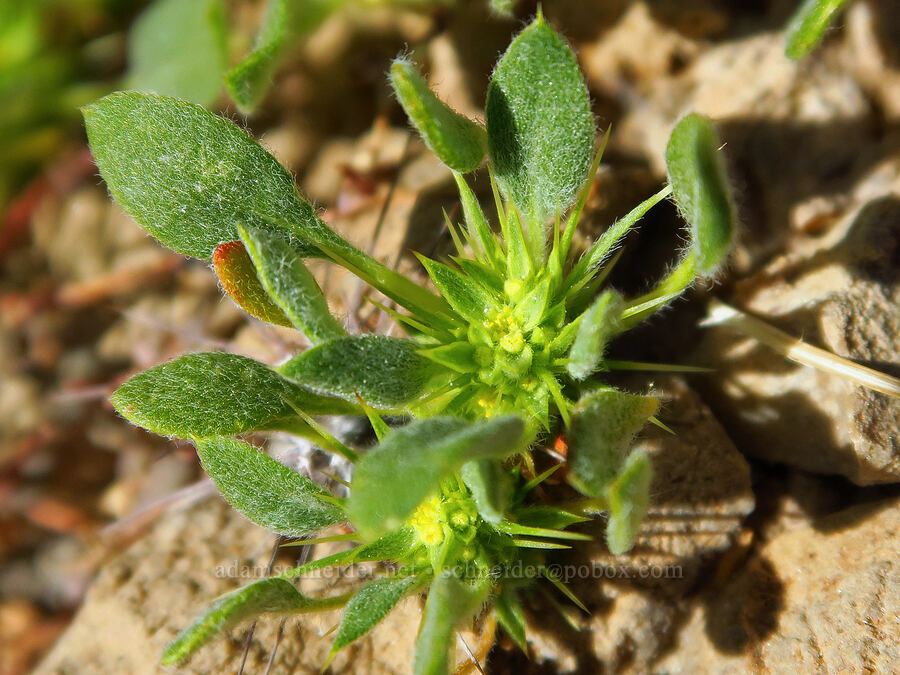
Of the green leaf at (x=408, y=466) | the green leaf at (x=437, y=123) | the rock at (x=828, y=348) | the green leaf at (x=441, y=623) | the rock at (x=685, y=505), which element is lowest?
the rock at (x=685, y=505)

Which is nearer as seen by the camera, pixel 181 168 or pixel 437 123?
pixel 437 123

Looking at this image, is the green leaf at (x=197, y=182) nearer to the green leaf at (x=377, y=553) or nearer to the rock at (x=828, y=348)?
the green leaf at (x=377, y=553)

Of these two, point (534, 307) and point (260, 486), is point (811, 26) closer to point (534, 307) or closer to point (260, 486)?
point (534, 307)

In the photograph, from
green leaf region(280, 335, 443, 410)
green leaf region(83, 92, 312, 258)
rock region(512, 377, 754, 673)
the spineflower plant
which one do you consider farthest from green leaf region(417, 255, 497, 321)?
rock region(512, 377, 754, 673)

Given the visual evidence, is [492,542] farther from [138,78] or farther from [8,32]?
[8,32]

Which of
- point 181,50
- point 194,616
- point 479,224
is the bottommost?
point 194,616

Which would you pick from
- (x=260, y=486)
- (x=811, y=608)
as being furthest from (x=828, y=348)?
(x=260, y=486)

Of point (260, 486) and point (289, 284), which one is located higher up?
point (289, 284)

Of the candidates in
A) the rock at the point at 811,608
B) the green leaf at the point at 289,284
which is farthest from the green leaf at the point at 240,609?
the rock at the point at 811,608
